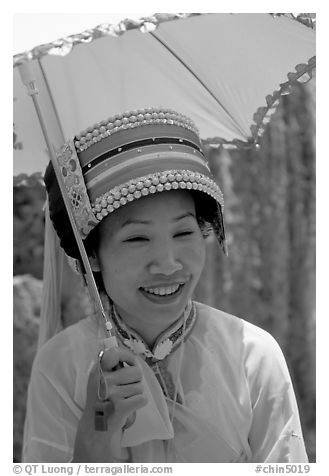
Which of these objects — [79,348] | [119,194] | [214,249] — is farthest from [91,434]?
[214,249]

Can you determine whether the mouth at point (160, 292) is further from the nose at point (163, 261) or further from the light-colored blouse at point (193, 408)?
the light-colored blouse at point (193, 408)

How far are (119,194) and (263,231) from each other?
3557 mm

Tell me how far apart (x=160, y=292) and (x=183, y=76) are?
76cm

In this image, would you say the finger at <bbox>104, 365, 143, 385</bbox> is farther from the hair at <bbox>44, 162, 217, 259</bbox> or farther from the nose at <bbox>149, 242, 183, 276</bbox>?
the hair at <bbox>44, 162, 217, 259</bbox>

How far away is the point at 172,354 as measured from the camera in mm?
2039

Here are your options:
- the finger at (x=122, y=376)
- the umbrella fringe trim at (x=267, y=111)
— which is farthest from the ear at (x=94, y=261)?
the umbrella fringe trim at (x=267, y=111)

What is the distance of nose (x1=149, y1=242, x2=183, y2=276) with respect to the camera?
1.85 meters

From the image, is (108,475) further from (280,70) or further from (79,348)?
(280,70)

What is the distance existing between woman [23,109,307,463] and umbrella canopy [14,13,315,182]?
36cm

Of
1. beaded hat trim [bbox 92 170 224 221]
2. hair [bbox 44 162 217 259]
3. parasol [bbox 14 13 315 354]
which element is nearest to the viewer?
beaded hat trim [bbox 92 170 224 221]

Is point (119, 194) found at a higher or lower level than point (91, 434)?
higher

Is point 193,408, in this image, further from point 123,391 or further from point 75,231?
point 75,231

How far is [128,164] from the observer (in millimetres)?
1886

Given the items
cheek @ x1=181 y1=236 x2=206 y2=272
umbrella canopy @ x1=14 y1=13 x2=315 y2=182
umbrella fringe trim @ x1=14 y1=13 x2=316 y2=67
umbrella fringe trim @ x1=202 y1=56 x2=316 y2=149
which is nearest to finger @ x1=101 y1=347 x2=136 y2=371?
cheek @ x1=181 y1=236 x2=206 y2=272
